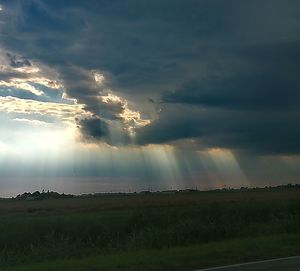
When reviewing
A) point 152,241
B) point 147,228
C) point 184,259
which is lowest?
point 184,259

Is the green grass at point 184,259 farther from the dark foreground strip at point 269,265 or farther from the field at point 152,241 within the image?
the dark foreground strip at point 269,265

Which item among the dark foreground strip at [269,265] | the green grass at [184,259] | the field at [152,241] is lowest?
the dark foreground strip at [269,265]

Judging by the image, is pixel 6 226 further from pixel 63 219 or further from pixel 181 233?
pixel 181 233

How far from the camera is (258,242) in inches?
682

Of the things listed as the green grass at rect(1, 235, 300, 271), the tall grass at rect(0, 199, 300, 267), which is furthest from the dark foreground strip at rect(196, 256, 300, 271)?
the tall grass at rect(0, 199, 300, 267)

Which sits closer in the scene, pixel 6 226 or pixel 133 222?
pixel 6 226

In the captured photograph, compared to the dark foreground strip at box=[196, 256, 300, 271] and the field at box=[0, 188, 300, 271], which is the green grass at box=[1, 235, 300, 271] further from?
the dark foreground strip at box=[196, 256, 300, 271]

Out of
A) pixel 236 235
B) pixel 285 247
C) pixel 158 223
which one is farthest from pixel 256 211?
pixel 285 247

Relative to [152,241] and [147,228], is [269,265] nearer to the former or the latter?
[152,241]

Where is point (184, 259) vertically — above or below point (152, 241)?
below

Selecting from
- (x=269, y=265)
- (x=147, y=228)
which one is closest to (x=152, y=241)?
(x=147, y=228)

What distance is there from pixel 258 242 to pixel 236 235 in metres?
7.35

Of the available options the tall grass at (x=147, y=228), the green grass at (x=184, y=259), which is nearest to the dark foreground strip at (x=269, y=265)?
the green grass at (x=184, y=259)

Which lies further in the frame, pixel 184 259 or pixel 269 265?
pixel 184 259
